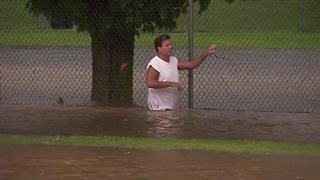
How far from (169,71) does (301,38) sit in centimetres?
2170

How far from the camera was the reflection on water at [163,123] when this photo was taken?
1004cm

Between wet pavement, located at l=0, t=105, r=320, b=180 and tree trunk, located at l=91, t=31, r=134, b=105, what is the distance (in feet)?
3.24

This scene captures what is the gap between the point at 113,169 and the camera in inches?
317

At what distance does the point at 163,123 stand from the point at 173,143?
1.40m

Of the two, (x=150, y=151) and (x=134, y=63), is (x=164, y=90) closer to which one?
(x=150, y=151)

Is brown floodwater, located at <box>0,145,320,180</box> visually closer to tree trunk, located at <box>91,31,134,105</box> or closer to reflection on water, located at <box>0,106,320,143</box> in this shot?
reflection on water, located at <box>0,106,320,143</box>

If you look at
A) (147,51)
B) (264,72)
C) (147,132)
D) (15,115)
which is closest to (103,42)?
(15,115)

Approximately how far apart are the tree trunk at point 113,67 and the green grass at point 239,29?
6.22 metres

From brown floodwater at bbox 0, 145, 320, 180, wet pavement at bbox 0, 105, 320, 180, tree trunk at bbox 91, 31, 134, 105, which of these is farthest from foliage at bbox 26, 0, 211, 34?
brown floodwater at bbox 0, 145, 320, 180

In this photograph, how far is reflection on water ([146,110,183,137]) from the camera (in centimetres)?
1004

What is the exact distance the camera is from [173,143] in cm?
933

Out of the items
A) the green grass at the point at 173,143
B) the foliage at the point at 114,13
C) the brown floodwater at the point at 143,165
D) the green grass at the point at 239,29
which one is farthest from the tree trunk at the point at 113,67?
the green grass at the point at 239,29

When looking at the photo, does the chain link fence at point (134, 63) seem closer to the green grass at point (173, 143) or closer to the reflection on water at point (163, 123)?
the reflection on water at point (163, 123)

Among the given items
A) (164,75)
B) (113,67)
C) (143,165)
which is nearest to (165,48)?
(164,75)
